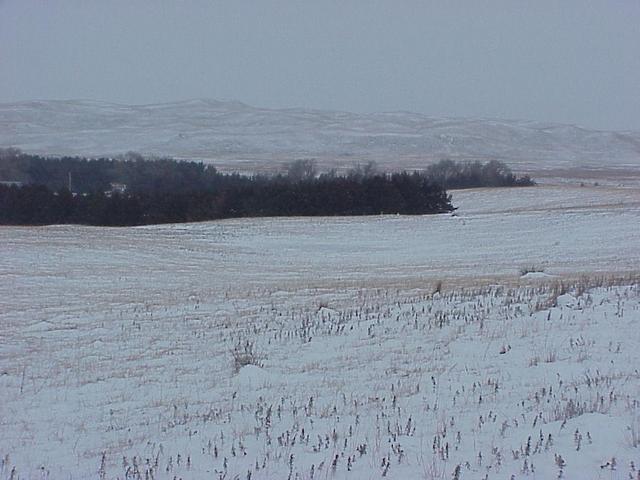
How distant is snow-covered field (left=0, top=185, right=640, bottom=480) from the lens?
19.2 feet

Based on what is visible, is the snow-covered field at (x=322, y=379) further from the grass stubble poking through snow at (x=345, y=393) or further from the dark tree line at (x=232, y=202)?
the dark tree line at (x=232, y=202)

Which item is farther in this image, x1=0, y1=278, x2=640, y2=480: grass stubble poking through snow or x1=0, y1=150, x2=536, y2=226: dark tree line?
x1=0, y1=150, x2=536, y2=226: dark tree line

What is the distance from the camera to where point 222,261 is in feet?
99.3

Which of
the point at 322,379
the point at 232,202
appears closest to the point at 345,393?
the point at 322,379

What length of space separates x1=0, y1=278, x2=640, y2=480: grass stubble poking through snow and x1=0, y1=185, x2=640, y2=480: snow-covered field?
25 mm

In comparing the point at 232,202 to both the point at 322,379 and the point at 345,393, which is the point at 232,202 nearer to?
the point at 322,379

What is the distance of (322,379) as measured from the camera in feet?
28.6

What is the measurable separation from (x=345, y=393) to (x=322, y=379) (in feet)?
2.42

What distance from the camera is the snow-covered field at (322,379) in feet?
19.2

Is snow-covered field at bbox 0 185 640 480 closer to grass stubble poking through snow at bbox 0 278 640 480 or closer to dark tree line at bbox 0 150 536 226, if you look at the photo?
grass stubble poking through snow at bbox 0 278 640 480

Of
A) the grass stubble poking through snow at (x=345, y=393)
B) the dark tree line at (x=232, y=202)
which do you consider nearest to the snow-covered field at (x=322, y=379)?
the grass stubble poking through snow at (x=345, y=393)

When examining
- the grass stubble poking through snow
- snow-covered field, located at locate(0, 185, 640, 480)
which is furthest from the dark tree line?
the grass stubble poking through snow

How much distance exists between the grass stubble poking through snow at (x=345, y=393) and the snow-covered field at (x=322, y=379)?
0.08 ft

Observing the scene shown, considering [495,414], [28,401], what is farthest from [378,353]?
[28,401]
